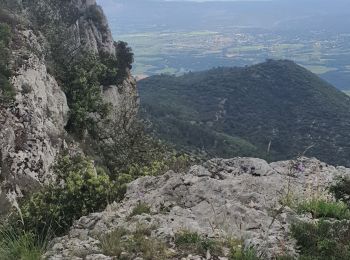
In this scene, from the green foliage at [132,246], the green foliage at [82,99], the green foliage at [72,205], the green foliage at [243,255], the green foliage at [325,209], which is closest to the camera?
the green foliage at [243,255]

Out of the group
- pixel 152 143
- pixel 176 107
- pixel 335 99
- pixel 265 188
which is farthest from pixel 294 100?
pixel 265 188

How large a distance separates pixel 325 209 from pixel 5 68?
19258 millimetres

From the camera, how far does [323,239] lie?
603 centimetres

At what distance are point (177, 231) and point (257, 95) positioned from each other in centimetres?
11296

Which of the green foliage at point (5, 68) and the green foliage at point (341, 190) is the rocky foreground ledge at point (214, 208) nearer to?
the green foliage at point (341, 190)

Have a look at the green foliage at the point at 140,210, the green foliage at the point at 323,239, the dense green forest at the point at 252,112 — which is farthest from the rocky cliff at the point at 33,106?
the dense green forest at the point at 252,112

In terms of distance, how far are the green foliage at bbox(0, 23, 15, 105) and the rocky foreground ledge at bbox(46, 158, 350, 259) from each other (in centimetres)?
1221

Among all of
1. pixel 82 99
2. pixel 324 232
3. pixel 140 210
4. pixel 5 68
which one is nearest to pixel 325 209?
pixel 324 232

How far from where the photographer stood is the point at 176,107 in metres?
103

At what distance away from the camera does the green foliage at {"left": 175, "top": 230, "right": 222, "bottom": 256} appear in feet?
20.3

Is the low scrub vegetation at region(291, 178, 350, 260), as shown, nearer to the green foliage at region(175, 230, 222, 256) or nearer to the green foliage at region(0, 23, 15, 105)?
the green foliage at region(175, 230, 222, 256)

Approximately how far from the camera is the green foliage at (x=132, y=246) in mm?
6098

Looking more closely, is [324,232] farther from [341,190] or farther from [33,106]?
[33,106]

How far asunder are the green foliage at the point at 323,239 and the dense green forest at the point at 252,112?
194 feet
